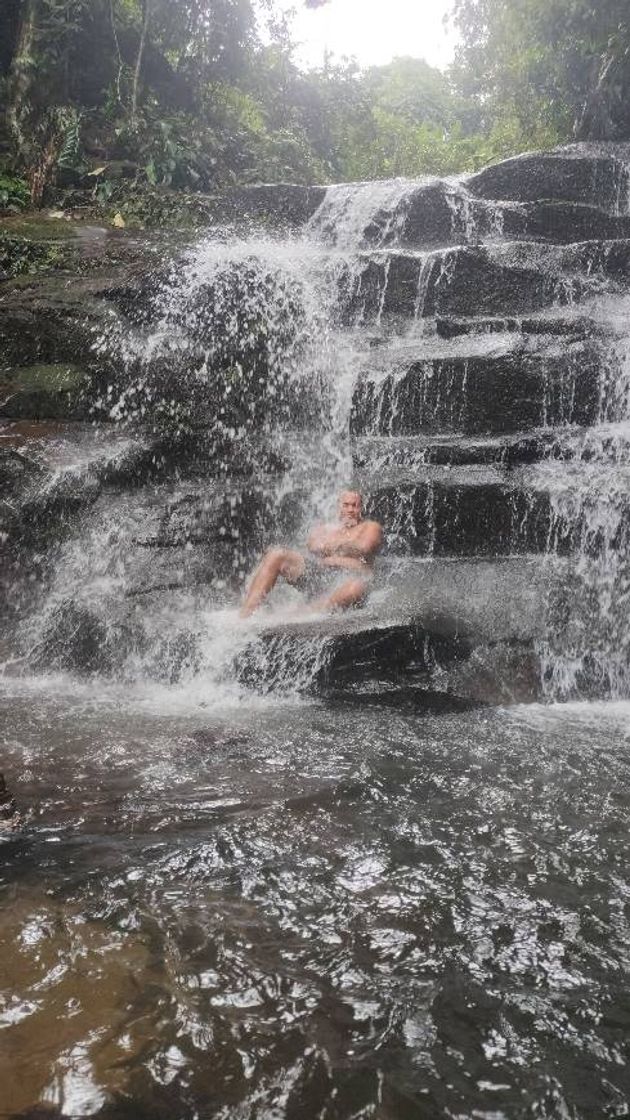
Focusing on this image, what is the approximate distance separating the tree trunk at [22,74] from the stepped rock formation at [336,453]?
181 inches

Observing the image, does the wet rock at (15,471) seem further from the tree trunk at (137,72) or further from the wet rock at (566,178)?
the tree trunk at (137,72)

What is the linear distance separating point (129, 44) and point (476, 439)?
39.3 feet

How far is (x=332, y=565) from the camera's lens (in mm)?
6406

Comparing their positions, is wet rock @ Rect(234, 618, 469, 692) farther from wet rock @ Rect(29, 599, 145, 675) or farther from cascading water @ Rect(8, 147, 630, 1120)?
wet rock @ Rect(29, 599, 145, 675)

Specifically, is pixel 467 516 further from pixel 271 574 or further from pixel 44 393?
pixel 44 393

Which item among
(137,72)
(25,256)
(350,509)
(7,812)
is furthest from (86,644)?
(137,72)

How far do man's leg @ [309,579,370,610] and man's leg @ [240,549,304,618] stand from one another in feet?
1.19

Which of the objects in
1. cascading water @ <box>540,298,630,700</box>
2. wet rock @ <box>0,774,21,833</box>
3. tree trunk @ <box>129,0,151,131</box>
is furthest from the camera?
tree trunk @ <box>129,0,151,131</box>

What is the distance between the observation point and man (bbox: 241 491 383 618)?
240 inches

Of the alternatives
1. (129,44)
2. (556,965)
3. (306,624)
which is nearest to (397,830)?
(556,965)

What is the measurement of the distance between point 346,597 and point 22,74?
11542 millimetres

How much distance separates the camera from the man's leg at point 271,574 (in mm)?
6090

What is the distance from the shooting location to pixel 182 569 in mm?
6633

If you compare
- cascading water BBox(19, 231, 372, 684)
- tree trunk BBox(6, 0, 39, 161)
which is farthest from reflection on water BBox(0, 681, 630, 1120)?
tree trunk BBox(6, 0, 39, 161)
